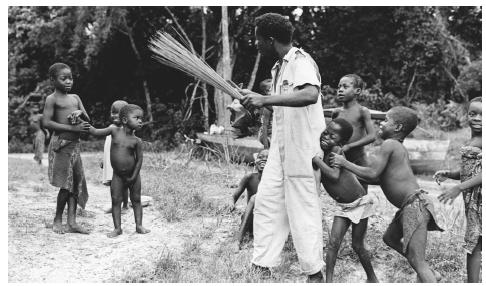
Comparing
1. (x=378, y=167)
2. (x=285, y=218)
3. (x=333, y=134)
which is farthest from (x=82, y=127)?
(x=378, y=167)

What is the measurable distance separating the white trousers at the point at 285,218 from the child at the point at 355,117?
88 cm

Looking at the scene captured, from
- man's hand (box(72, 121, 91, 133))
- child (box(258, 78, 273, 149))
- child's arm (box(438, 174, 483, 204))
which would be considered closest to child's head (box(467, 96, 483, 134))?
child's arm (box(438, 174, 483, 204))

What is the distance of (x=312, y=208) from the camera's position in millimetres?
3506

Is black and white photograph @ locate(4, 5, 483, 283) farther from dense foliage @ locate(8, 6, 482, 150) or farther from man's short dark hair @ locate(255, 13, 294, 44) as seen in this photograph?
dense foliage @ locate(8, 6, 482, 150)

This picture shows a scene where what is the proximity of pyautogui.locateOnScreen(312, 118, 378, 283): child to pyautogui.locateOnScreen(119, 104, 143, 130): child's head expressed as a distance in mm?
1741

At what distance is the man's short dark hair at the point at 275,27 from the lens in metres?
3.46

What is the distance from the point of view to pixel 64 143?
15.3ft

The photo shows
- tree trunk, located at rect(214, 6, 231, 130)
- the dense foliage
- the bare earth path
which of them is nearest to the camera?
the bare earth path

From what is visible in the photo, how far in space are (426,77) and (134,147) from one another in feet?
39.1

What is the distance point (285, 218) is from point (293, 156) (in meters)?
0.48

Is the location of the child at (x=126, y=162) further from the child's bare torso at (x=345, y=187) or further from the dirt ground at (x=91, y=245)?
the child's bare torso at (x=345, y=187)

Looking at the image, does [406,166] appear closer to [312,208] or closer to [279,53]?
[312,208]

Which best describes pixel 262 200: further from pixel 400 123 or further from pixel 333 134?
pixel 400 123

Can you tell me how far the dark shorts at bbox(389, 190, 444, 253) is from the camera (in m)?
3.36
